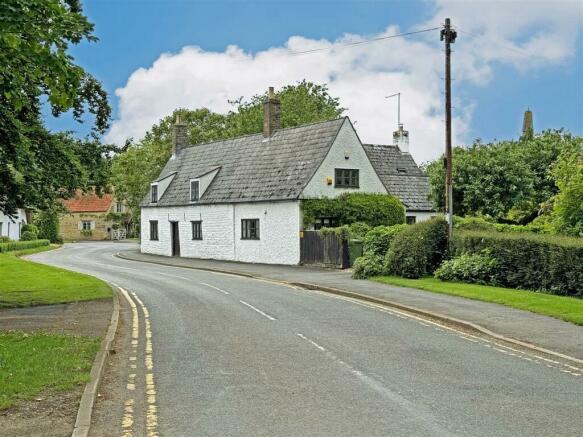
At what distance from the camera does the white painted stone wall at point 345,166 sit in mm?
39875

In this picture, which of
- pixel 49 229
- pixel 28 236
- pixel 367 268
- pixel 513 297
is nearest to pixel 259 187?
pixel 367 268

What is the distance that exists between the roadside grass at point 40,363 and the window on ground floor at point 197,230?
3390cm

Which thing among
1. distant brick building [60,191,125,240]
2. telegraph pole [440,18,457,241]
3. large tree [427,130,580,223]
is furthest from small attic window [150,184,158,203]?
distant brick building [60,191,125,240]

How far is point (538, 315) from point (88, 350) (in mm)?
10780

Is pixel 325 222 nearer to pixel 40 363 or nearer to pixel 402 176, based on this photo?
pixel 402 176

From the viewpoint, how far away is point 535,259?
21.9 m

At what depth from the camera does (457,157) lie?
42094 mm

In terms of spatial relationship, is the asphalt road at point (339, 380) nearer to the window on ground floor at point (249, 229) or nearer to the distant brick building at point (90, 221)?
the window on ground floor at point (249, 229)

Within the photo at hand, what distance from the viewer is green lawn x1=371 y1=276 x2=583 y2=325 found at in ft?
55.4

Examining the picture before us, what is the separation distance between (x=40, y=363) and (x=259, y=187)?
32.5 meters

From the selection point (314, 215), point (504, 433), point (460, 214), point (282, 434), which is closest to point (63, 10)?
point (282, 434)

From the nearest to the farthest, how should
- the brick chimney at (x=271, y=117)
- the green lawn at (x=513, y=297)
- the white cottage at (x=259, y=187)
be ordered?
the green lawn at (x=513, y=297) → the white cottage at (x=259, y=187) → the brick chimney at (x=271, y=117)

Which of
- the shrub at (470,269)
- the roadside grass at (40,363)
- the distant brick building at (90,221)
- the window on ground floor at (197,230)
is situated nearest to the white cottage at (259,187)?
the window on ground floor at (197,230)

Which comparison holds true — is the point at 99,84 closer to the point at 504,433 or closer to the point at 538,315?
the point at 538,315
